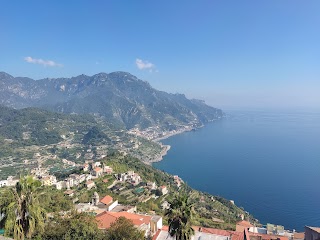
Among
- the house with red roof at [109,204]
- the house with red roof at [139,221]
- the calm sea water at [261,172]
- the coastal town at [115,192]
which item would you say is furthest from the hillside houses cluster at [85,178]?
the calm sea water at [261,172]

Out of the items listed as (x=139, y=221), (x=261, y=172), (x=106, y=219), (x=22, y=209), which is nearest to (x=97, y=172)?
(x=139, y=221)

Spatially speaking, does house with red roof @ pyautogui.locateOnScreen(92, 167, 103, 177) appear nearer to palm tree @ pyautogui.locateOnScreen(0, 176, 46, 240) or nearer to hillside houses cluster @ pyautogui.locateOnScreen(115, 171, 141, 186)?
hillside houses cluster @ pyautogui.locateOnScreen(115, 171, 141, 186)

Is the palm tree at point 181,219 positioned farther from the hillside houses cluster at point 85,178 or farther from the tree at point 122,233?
the hillside houses cluster at point 85,178

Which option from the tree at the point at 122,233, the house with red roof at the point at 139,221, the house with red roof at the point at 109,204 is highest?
the tree at the point at 122,233

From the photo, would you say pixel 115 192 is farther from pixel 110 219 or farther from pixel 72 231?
pixel 72 231

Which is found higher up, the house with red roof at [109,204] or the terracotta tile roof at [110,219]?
the terracotta tile roof at [110,219]
